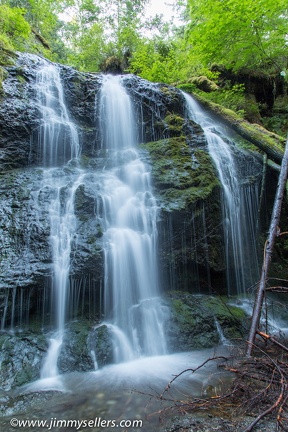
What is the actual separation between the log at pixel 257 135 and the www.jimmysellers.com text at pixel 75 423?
7242 millimetres

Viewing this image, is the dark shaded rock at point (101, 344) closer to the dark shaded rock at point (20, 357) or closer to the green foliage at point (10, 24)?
the dark shaded rock at point (20, 357)

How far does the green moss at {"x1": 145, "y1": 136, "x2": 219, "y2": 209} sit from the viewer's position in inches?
260

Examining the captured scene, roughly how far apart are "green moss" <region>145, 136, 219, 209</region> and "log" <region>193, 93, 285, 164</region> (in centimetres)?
170

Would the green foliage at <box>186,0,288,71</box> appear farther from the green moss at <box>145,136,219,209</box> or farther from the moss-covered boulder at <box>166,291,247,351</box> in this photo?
the moss-covered boulder at <box>166,291,247,351</box>

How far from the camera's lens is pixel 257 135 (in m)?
8.12

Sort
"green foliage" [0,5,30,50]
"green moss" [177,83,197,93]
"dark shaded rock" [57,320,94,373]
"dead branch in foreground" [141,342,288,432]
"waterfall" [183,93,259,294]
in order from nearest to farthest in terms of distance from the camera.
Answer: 1. "dead branch in foreground" [141,342,288,432]
2. "dark shaded rock" [57,320,94,373]
3. "waterfall" [183,93,259,294]
4. "green foliage" [0,5,30,50]
5. "green moss" [177,83,197,93]

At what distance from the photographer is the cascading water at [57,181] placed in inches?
199

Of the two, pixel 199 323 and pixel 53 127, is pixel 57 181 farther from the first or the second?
pixel 199 323

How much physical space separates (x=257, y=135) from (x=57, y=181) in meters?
5.91

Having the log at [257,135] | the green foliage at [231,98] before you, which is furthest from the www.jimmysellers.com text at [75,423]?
the green foliage at [231,98]

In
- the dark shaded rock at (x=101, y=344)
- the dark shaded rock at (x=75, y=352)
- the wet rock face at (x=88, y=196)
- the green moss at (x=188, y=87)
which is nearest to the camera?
the dark shaded rock at (x=75, y=352)

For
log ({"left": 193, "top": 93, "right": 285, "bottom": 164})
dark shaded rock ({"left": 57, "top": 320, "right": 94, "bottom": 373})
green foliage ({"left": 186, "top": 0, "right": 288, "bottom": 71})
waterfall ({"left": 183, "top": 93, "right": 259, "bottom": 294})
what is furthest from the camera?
green foliage ({"left": 186, "top": 0, "right": 288, "bottom": 71})

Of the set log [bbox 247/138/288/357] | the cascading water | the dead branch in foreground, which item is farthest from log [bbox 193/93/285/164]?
the dead branch in foreground

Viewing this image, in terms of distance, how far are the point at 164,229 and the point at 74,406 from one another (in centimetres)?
391
